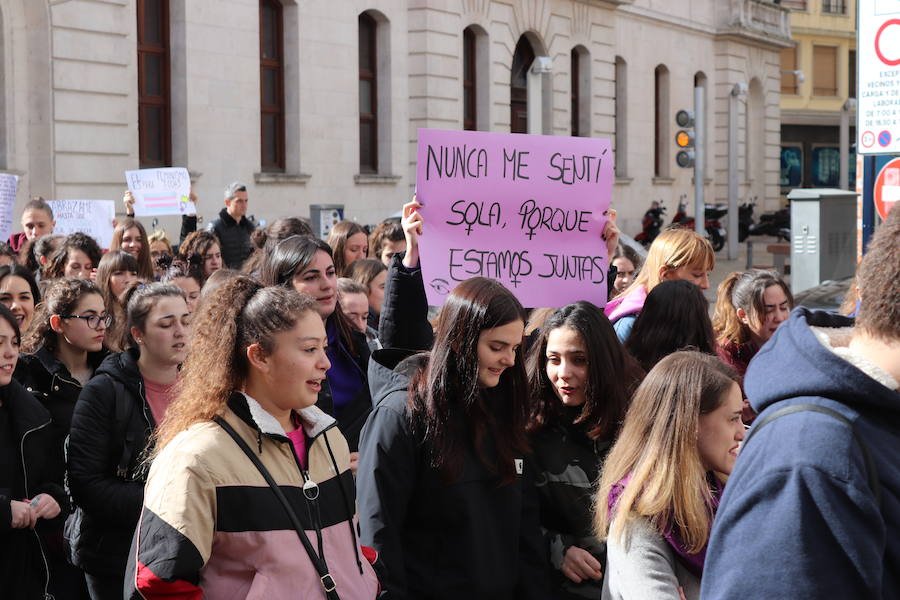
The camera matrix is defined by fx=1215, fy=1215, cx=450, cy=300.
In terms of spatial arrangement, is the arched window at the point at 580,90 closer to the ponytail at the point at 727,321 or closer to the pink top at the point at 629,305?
the ponytail at the point at 727,321

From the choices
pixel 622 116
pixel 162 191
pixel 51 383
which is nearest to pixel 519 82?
pixel 622 116

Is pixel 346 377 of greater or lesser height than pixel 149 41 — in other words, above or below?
below

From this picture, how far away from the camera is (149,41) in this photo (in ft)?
55.6

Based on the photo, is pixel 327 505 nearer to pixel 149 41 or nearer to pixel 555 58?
pixel 149 41

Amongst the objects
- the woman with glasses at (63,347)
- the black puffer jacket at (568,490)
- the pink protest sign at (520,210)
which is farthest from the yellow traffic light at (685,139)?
the black puffer jacket at (568,490)

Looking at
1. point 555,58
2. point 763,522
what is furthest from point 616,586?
point 555,58

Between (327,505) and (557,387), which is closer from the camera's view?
(327,505)

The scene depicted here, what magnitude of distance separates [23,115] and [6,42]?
89 centimetres

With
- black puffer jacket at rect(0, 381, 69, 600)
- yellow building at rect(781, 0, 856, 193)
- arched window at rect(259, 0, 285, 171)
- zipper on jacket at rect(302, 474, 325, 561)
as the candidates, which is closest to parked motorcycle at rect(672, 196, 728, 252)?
arched window at rect(259, 0, 285, 171)

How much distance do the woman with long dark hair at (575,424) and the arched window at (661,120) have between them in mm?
28348

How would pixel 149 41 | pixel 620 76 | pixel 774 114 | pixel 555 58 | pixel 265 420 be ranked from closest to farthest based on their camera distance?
pixel 265 420, pixel 149 41, pixel 555 58, pixel 620 76, pixel 774 114

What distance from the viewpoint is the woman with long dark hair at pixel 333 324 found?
15.9ft

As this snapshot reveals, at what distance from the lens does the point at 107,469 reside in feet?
13.3

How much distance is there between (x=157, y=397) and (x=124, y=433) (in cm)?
25
